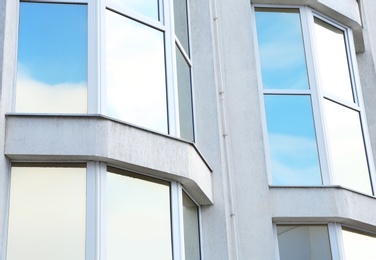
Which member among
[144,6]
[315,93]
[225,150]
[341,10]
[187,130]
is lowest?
[225,150]

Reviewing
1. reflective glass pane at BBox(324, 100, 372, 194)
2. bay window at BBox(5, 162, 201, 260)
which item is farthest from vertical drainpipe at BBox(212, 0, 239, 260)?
reflective glass pane at BBox(324, 100, 372, 194)

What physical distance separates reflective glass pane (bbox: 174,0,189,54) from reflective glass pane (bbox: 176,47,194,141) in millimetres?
269

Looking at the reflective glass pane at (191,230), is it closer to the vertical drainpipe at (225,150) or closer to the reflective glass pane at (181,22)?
the vertical drainpipe at (225,150)

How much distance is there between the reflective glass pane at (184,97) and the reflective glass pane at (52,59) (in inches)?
59.3

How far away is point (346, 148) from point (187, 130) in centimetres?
273

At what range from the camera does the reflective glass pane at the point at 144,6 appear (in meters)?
7.90

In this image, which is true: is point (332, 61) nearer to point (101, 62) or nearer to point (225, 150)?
point (225, 150)

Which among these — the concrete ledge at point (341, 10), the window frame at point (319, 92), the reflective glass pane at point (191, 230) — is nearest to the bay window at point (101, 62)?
the reflective glass pane at point (191, 230)

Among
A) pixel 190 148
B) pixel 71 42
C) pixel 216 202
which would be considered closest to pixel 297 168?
pixel 216 202

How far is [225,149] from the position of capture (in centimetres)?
891

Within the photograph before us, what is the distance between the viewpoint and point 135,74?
761 centimetres

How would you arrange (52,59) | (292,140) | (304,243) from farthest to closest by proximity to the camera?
(292,140)
(304,243)
(52,59)

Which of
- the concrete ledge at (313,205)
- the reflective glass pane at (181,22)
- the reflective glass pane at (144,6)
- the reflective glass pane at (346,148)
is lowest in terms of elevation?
the concrete ledge at (313,205)

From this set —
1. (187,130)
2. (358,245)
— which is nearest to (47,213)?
(187,130)
